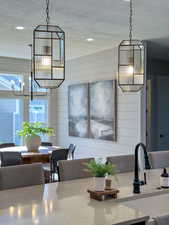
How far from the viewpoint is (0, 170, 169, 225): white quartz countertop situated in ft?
5.89

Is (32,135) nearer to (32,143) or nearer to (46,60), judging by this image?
(32,143)

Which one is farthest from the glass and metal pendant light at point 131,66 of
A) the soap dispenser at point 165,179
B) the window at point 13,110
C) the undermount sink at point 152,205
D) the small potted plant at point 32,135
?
the window at point 13,110

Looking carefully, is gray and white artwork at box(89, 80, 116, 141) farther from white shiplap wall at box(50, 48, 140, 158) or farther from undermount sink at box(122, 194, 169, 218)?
undermount sink at box(122, 194, 169, 218)

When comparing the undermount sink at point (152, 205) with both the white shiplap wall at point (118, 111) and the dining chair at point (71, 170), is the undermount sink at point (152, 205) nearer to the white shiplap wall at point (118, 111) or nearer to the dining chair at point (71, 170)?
the dining chair at point (71, 170)

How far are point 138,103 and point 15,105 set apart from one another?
12.9ft

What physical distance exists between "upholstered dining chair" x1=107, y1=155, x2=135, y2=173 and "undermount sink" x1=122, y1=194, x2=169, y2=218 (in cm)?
100

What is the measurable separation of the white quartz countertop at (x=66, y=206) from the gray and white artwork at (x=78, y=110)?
4.80 meters

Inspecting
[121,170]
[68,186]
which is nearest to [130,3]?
[121,170]

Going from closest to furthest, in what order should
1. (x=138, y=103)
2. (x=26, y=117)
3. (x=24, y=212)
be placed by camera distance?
(x=24, y=212), (x=138, y=103), (x=26, y=117)

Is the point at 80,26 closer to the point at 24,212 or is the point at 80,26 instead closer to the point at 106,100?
the point at 106,100

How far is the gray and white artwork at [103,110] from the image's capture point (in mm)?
6645

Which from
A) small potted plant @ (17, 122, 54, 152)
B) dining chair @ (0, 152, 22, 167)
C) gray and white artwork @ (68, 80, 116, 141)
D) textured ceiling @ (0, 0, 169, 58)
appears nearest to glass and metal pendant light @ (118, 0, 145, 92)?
textured ceiling @ (0, 0, 169, 58)

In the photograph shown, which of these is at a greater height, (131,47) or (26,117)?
(131,47)

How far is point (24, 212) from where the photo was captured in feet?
6.38
